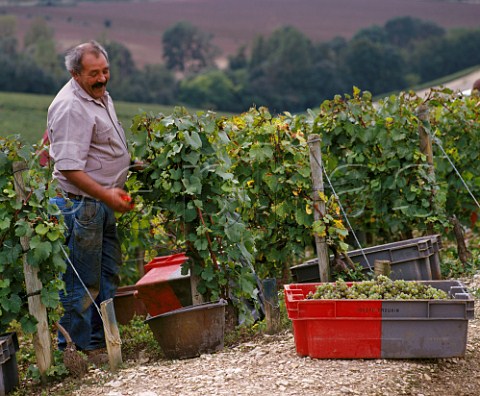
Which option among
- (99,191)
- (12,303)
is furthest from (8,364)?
(99,191)

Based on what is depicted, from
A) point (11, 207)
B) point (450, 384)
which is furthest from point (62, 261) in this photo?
point (450, 384)

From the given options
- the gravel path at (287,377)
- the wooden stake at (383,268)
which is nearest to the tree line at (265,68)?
the wooden stake at (383,268)

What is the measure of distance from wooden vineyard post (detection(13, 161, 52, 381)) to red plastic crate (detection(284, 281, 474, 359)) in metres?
1.53

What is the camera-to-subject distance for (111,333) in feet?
15.1

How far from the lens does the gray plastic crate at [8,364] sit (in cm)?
441

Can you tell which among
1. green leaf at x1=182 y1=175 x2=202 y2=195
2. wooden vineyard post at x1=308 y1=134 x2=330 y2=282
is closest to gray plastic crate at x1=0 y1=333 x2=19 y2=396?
green leaf at x1=182 y1=175 x2=202 y2=195

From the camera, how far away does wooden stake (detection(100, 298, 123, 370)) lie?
4.55m

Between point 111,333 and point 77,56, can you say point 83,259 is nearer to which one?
point 111,333

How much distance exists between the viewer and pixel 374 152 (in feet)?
22.5

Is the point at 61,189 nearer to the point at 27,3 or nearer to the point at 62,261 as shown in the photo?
the point at 62,261

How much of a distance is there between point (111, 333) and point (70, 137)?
1186 millimetres

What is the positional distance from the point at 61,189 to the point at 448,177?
14.2 feet

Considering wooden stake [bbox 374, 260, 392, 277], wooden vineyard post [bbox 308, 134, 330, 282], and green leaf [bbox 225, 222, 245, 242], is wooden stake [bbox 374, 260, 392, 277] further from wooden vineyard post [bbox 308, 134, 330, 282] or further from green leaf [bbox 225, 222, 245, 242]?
green leaf [bbox 225, 222, 245, 242]

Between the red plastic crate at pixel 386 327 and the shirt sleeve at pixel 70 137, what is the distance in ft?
5.00
